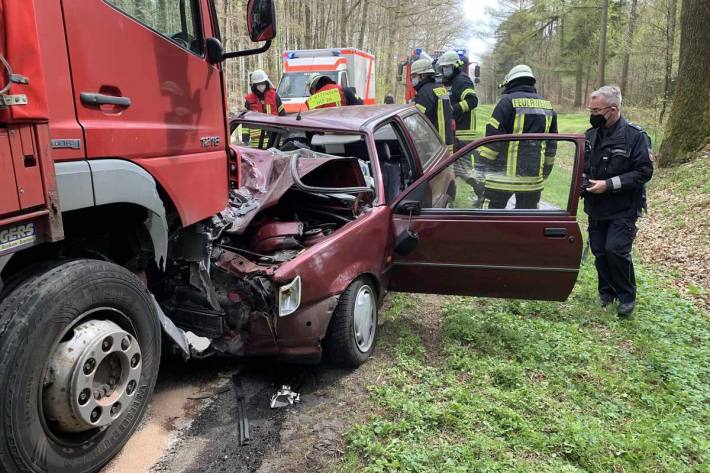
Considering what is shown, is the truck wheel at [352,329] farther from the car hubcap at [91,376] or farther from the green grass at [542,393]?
the car hubcap at [91,376]

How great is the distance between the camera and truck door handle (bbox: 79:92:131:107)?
2.15 m

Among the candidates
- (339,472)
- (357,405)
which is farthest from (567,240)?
(339,472)

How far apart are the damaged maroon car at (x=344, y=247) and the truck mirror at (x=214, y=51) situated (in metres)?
0.86

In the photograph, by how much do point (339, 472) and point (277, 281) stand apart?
102 centimetres

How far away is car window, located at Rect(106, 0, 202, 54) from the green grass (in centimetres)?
223

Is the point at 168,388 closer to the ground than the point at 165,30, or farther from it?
closer to the ground

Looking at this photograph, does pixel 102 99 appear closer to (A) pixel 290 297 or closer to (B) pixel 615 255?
(A) pixel 290 297

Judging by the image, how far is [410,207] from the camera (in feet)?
12.7

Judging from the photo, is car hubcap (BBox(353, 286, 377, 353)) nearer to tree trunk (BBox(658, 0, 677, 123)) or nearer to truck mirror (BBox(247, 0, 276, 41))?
truck mirror (BBox(247, 0, 276, 41))

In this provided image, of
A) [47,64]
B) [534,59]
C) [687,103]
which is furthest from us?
[534,59]

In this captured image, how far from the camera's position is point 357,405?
3.03 metres

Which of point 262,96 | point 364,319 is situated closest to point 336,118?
point 364,319

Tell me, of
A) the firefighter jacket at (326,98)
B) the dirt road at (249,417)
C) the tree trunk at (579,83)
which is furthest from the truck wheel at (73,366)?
the tree trunk at (579,83)

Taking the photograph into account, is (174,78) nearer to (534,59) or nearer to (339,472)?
(339,472)
